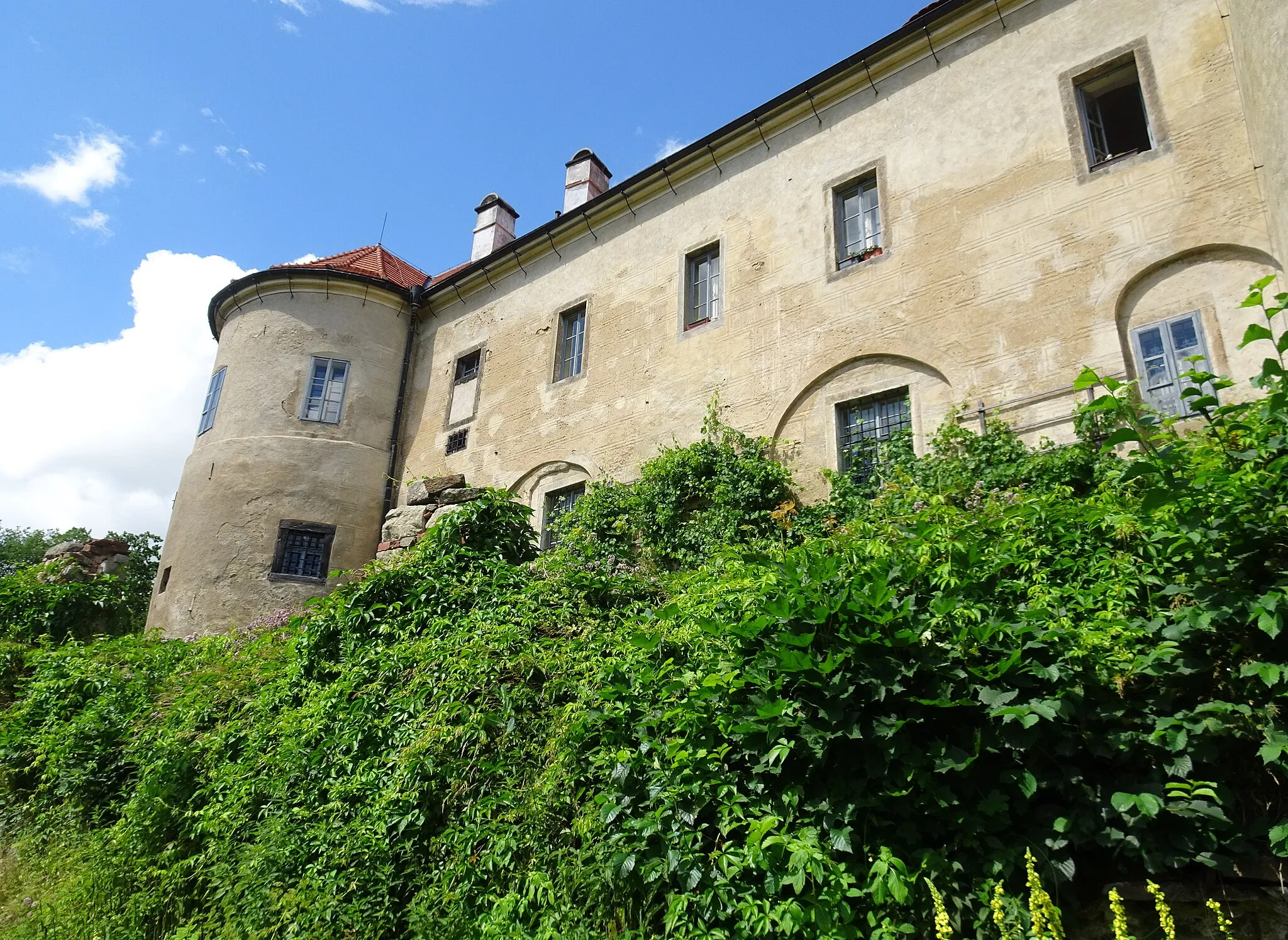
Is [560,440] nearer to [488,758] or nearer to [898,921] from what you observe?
[488,758]

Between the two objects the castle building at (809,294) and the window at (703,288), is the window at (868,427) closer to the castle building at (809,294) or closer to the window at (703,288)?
the castle building at (809,294)

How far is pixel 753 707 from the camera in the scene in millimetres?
4012

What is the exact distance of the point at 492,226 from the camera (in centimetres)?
1742

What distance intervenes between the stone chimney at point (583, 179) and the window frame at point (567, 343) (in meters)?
2.94

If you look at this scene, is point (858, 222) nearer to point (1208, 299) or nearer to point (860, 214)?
point (860, 214)

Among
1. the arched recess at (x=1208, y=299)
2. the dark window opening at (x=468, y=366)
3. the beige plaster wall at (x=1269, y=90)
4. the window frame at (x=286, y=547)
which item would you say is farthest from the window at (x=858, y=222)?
the window frame at (x=286, y=547)

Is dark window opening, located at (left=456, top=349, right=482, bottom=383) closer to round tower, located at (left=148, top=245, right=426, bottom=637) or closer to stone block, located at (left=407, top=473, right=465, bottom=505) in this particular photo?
round tower, located at (left=148, top=245, right=426, bottom=637)

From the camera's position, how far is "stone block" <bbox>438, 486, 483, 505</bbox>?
1109 cm

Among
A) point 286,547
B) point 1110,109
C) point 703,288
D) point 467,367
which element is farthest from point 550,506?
point 1110,109

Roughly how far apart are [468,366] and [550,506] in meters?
4.05

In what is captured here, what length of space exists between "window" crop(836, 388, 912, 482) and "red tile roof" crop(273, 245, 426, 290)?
33.7ft

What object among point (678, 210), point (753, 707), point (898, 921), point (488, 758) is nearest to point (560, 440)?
point (678, 210)

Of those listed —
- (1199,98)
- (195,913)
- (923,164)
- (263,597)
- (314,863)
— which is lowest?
(195,913)

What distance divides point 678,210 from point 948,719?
10.8 meters
